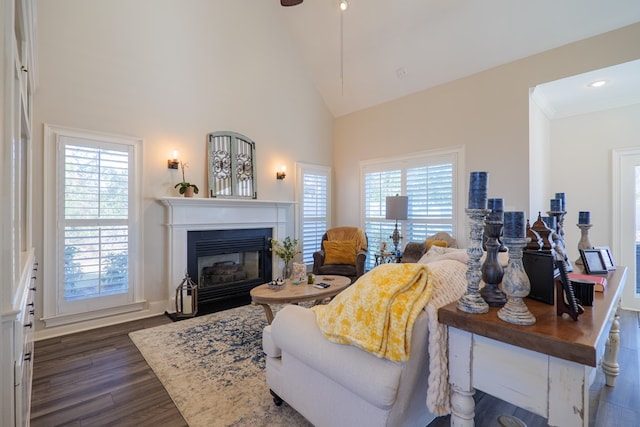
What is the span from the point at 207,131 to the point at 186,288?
223 centimetres

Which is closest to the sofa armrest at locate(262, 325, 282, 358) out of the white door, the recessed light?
the recessed light

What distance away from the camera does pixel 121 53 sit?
3676 millimetres

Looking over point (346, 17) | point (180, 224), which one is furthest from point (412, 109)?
point (180, 224)

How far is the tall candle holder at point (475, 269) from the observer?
3.73ft

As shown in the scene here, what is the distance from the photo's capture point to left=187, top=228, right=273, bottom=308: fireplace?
421cm

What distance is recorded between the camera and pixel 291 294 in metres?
3.09

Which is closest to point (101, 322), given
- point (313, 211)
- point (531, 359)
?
point (313, 211)

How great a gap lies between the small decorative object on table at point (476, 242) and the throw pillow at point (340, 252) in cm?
367

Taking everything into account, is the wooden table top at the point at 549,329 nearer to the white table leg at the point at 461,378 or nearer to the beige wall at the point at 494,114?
the white table leg at the point at 461,378

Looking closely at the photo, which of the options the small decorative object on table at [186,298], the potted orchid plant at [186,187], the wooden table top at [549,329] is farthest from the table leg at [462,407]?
the potted orchid plant at [186,187]

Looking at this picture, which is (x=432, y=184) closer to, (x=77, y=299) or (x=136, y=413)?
(x=136, y=413)

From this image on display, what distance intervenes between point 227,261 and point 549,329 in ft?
14.1

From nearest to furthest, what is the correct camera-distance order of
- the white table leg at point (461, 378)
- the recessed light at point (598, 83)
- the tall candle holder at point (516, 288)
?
the tall candle holder at point (516, 288), the white table leg at point (461, 378), the recessed light at point (598, 83)

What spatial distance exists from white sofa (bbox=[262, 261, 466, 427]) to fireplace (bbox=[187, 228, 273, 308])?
2.64 m
